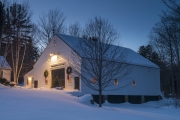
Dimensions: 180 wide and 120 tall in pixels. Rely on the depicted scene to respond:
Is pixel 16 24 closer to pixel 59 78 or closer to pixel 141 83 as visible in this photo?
pixel 59 78

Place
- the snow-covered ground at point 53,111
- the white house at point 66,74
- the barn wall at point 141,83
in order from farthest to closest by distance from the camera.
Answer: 1. the barn wall at point 141,83
2. the white house at point 66,74
3. the snow-covered ground at point 53,111

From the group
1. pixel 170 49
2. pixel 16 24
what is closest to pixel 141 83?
pixel 170 49

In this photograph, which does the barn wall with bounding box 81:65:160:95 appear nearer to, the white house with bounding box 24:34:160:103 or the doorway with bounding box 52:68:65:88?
the white house with bounding box 24:34:160:103

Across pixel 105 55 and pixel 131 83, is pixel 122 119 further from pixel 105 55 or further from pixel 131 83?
pixel 131 83

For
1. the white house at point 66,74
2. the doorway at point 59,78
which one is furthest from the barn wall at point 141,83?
the doorway at point 59,78

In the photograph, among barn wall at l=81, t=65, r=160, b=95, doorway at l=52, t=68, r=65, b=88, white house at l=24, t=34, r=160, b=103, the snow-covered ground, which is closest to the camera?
the snow-covered ground

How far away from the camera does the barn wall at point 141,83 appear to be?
2412cm

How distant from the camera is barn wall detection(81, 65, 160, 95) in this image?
24119 millimetres

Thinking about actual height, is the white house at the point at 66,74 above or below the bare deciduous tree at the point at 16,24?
below

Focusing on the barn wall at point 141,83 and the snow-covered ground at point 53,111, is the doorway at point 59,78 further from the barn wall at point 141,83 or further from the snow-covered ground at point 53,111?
the snow-covered ground at point 53,111

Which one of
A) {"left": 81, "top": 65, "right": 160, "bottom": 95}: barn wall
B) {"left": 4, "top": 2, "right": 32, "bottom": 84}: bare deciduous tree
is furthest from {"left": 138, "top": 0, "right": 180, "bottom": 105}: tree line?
{"left": 4, "top": 2, "right": 32, "bottom": 84}: bare deciduous tree

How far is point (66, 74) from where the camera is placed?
22.2 m

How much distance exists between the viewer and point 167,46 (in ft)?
77.0

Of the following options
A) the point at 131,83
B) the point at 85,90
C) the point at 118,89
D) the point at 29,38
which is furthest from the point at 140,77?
the point at 29,38
